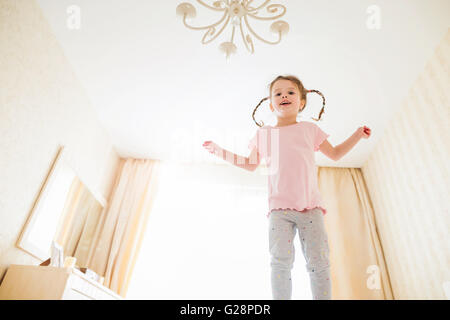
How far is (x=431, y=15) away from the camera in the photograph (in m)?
2.08

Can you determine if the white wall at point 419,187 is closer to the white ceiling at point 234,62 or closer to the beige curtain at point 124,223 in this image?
the white ceiling at point 234,62

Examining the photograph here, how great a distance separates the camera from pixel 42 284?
1.83 meters

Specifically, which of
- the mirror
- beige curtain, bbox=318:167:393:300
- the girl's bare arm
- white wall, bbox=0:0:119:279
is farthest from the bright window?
the girl's bare arm

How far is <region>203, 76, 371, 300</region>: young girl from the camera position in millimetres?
1085

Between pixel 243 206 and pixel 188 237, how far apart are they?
749mm

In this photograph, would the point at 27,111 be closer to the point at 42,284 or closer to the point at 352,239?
the point at 42,284

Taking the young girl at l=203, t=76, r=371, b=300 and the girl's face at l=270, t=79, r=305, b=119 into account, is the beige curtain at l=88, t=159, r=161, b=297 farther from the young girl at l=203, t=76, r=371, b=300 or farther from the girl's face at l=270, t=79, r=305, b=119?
the girl's face at l=270, t=79, r=305, b=119

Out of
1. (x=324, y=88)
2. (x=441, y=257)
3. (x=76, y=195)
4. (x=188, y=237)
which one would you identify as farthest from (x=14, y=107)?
(x=441, y=257)

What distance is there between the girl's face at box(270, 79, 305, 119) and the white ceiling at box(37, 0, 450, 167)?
631 millimetres

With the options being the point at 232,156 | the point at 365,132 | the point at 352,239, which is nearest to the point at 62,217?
the point at 232,156

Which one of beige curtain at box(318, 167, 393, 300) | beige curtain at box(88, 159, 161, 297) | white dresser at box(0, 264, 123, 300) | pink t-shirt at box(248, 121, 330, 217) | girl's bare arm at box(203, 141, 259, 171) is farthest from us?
beige curtain at box(88, 159, 161, 297)

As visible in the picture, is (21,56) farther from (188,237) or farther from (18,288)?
(188,237)

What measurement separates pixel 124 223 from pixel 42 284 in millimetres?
1574

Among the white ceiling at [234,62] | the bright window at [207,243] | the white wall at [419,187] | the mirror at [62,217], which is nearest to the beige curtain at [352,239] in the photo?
the white wall at [419,187]
